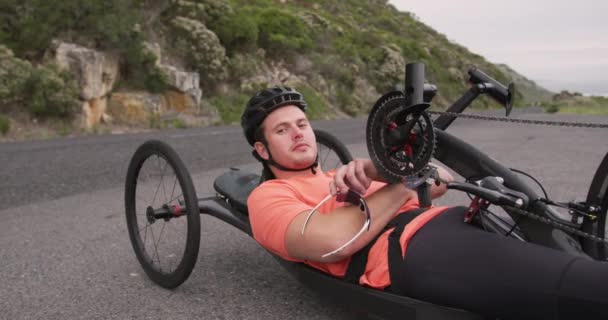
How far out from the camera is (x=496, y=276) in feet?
5.61

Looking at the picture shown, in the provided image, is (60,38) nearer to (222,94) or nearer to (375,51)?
(222,94)

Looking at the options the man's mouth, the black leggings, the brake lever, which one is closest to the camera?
the black leggings

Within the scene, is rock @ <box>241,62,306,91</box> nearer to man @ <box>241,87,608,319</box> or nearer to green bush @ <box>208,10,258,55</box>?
green bush @ <box>208,10,258,55</box>

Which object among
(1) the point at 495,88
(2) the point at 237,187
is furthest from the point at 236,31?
(1) the point at 495,88

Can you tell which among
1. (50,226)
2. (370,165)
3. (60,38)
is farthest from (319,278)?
(60,38)

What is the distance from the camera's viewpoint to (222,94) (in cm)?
1917

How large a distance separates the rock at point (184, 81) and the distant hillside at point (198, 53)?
0.06 meters

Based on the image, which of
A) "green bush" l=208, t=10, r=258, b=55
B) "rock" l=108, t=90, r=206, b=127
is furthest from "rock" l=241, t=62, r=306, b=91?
"rock" l=108, t=90, r=206, b=127

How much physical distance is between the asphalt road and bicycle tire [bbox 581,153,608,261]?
3.42 ft

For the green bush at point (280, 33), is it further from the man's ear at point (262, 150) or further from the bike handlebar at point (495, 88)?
the bike handlebar at point (495, 88)

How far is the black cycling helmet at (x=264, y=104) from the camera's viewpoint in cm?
Answer: 254

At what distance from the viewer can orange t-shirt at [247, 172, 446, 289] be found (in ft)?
6.68

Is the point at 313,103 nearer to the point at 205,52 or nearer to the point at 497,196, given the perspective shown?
the point at 205,52

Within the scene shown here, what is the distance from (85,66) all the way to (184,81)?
138 inches
